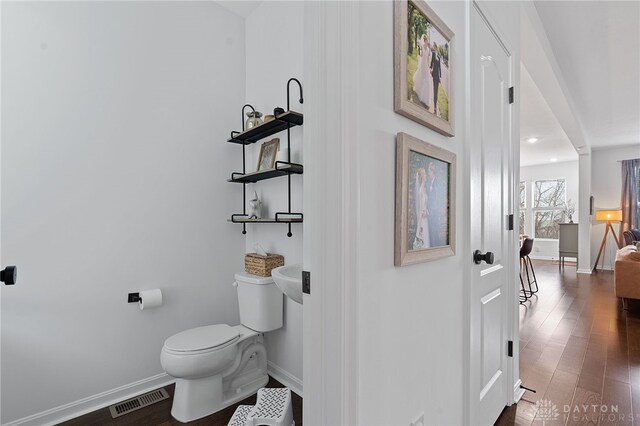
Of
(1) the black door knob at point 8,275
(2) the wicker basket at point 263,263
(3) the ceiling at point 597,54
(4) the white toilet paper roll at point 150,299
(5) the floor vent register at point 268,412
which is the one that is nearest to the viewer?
(1) the black door knob at point 8,275

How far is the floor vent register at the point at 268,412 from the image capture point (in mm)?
1665

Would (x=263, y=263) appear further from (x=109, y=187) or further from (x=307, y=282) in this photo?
(x=307, y=282)

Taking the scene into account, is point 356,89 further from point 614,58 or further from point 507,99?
point 614,58

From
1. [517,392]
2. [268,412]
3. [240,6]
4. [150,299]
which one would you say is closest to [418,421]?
[268,412]

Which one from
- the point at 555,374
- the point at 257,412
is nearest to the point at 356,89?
the point at 257,412

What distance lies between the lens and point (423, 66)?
1.10m

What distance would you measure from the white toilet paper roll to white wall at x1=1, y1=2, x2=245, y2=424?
93 mm

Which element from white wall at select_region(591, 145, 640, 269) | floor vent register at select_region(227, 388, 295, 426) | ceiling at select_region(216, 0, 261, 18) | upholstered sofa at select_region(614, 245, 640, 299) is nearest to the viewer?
floor vent register at select_region(227, 388, 295, 426)

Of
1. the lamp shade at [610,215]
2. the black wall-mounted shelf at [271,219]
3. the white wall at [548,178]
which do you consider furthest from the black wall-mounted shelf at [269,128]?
the white wall at [548,178]

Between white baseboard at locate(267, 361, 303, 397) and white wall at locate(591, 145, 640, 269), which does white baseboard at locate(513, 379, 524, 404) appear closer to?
white baseboard at locate(267, 361, 303, 397)

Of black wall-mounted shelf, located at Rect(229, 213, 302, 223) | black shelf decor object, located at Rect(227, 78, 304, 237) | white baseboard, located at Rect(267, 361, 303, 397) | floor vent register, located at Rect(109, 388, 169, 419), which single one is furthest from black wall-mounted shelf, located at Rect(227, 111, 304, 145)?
floor vent register, located at Rect(109, 388, 169, 419)

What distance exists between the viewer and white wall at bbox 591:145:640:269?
695 centimetres

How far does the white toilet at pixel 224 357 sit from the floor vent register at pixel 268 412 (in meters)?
0.22

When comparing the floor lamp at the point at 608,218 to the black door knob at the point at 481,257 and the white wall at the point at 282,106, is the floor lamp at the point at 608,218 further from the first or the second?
the white wall at the point at 282,106
